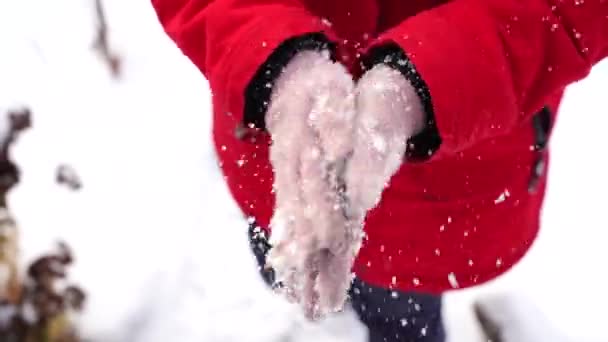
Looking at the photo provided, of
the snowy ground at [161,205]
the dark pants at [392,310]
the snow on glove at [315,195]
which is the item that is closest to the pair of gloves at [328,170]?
the snow on glove at [315,195]

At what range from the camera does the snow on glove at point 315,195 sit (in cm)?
43

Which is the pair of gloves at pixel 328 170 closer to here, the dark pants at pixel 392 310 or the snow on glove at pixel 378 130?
the snow on glove at pixel 378 130

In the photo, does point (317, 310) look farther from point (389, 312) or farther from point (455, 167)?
point (389, 312)

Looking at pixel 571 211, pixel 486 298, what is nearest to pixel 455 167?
pixel 486 298

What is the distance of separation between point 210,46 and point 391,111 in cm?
19

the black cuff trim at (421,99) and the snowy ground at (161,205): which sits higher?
the black cuff trim at (421,99)

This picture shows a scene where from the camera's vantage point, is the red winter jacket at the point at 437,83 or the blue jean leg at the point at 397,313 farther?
the blue jean leg at the point at 397,313

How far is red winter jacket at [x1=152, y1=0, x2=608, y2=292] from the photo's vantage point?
496mm

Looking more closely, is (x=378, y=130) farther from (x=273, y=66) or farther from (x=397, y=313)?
(x=397, y=313)

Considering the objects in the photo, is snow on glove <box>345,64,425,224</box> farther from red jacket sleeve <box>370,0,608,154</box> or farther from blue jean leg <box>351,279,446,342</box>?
blue jean leg <box>351,279,446,342</box>

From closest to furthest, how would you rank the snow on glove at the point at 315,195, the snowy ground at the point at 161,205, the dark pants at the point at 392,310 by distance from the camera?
the snow on glove at the point at 315,195 → the dark pants at the point at 392,310 → the snowy ground at the point at 161,205

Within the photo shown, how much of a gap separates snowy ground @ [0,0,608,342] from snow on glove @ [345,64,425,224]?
0.95 m

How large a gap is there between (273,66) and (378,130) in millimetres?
97

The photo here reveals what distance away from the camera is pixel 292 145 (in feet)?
1.47
